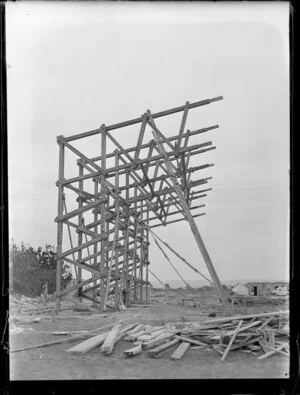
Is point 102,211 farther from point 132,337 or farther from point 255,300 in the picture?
point 132,337

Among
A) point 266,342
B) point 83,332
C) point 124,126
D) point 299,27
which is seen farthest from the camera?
point 124,126

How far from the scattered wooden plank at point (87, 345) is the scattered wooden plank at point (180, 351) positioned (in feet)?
4.24

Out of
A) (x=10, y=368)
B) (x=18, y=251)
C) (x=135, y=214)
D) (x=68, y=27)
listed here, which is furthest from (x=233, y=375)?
(x=135, y=214)

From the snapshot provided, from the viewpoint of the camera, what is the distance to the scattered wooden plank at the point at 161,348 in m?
8.59

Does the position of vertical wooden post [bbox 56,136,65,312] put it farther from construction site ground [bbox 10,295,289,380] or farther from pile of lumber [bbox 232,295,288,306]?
pile of lumber [bbox 232,295,288,306]

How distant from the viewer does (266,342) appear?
8.93 meters

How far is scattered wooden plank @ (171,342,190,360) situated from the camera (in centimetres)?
852

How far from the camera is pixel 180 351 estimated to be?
8664 millimetres

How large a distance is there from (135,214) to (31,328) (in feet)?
28.2

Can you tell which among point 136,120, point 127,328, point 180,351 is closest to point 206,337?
point 180,351

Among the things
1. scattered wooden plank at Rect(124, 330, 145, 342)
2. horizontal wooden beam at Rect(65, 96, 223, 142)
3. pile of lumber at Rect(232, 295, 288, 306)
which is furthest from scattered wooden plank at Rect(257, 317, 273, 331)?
horizontal wooden beam at Rect(65, 96, 223, 142)

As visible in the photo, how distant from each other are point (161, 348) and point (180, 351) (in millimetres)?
311

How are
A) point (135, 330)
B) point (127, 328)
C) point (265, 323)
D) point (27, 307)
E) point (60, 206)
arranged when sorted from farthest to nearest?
point (60, 206) < point (27, 307) < point (127, 328) < point (135, 330) < point (265, 323)
